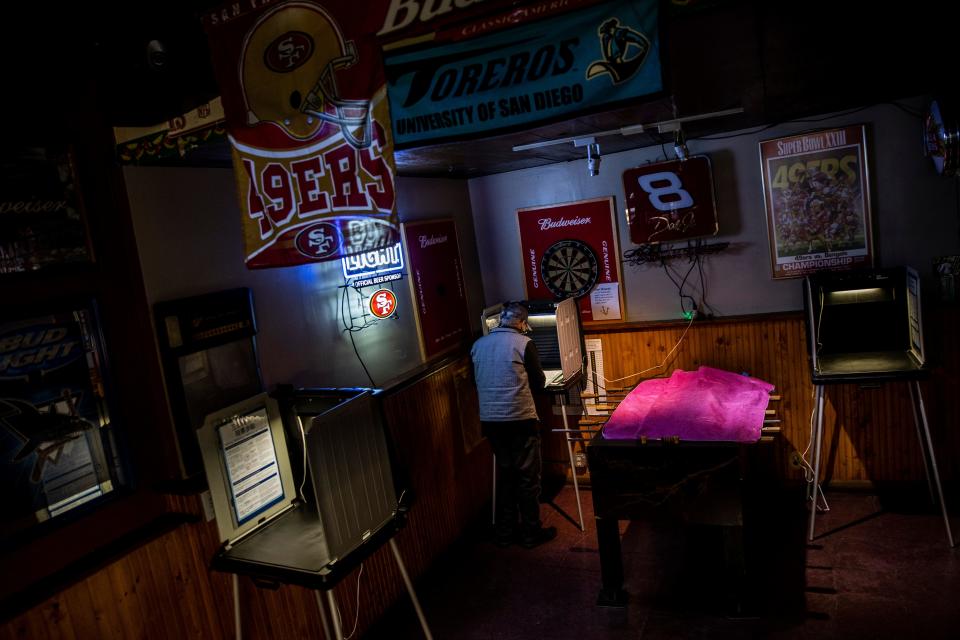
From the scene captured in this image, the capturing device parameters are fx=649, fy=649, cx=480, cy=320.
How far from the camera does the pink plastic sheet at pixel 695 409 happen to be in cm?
400

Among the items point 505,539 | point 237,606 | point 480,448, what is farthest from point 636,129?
point 237,606

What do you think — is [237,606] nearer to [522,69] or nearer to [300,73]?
[300,73]

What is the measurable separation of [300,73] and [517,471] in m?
3.53

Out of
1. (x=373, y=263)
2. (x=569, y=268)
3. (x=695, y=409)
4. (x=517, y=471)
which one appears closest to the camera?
(x=695, y=409)

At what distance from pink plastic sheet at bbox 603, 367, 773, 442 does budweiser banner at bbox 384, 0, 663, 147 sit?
93.9 inches

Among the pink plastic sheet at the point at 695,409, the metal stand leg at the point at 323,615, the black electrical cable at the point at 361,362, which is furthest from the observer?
the black electrical cable at the point at 361,362

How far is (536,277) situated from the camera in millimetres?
6473

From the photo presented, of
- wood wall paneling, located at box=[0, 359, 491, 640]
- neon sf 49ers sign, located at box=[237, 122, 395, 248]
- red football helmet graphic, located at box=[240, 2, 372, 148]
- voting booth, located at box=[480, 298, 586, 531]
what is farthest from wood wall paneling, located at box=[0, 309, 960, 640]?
red football helmet graphic, located at box=[240, 2, 372, 148]

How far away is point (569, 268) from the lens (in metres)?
6.29

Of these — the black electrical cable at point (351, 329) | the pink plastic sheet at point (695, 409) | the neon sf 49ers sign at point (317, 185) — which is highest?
the neon sf 49ers sign at point (317, 185)

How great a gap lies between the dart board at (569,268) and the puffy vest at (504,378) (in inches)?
54.2

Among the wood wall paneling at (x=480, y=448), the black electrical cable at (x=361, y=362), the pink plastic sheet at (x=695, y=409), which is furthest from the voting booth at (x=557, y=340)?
the black electrical cable at (x=361, y=362)

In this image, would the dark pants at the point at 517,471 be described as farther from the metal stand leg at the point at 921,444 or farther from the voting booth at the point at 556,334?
the metal stand leg at the point at 921,444

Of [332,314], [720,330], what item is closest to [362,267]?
[332,314]
